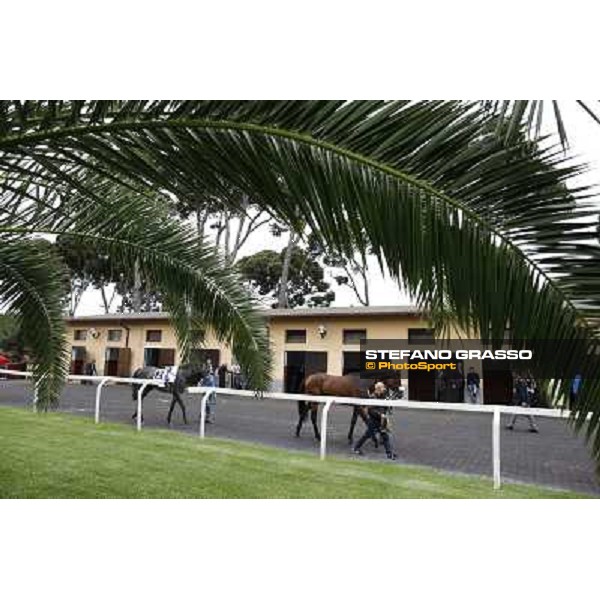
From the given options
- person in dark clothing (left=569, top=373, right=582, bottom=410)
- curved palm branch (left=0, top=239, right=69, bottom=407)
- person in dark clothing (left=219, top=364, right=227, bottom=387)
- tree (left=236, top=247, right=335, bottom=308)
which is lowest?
person in dark clothing (left=219, top=364, right=227, bottom=387)

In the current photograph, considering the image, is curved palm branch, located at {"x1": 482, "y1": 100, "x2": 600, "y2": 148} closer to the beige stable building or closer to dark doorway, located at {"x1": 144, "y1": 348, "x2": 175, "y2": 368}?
the beige stable building

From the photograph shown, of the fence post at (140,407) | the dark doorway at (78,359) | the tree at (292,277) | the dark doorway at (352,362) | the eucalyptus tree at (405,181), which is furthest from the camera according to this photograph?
the tree at (292,277)

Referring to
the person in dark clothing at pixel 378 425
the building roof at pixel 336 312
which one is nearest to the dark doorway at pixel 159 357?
the building roof at pixel 336 312

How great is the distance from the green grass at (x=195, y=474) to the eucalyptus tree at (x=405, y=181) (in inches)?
163

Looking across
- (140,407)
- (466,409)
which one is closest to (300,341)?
(140,407)

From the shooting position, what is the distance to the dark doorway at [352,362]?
22.1 metres

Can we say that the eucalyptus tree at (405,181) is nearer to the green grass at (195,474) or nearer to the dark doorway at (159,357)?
the green grass at (195,474)

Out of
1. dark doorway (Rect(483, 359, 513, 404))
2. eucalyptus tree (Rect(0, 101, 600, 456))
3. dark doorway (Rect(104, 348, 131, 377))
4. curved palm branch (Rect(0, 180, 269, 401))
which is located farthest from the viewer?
dark doorway (Rect(104, 348, 131, 377))

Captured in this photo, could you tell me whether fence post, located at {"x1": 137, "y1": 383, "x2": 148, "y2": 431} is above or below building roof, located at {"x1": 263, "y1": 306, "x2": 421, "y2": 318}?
below

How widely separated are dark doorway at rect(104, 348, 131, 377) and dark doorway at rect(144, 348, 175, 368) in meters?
1.03

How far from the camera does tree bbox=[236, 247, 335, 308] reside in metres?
35.2

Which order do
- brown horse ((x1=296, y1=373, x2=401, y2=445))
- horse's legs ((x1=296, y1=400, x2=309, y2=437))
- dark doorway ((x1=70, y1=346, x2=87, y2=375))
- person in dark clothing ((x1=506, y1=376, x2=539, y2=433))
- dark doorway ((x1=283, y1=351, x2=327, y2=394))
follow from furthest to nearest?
dark doorway ((x1=70, y1=346, x2=87, y2=375)), dark doorway ((x1=283, y1=351, x2=327, y2=394)), person in dark clothing ((x1=506, y1=376, x2=539, y2=433)), horse's legs ((x1=296, y1=400, x2=309, y2=437)), brown horse ((x1=296, y1=373, x2=401, y2=445))

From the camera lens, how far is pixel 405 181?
2143 millimetres

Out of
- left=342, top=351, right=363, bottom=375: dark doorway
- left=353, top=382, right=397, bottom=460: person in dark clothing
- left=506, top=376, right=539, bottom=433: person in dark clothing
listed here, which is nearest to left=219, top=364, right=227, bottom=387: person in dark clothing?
left=342, top=351, right=363, bottom=375: dark doorway
